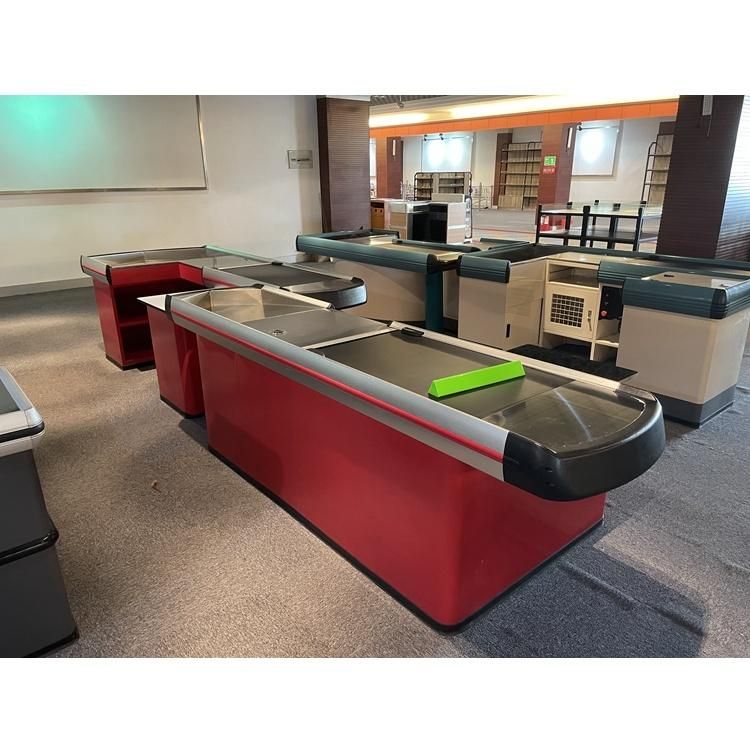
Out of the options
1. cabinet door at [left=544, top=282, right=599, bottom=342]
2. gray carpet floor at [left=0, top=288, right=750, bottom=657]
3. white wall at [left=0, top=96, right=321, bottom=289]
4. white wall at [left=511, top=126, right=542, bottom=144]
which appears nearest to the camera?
gray carpet floor at [left=0, top=288, right=750, bottom=657]

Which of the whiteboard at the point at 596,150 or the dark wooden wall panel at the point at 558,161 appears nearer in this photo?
the dark wooden wall panel at the point at 558,161

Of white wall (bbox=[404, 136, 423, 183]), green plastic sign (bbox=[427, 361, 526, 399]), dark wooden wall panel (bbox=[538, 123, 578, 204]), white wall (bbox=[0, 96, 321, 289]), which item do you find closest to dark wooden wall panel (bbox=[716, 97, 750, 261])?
green plastic sign (bbox=[427, 361, 526, 399])

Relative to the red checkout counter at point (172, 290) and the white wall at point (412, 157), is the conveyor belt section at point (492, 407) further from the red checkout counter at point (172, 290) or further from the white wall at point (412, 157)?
the white wall at point (412, 157)

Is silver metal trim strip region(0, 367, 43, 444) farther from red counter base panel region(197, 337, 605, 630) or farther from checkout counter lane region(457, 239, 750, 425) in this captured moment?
checkout counter lane region(457, 239, 750, 425)

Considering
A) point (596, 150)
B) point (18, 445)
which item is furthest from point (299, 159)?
point (596, 150)

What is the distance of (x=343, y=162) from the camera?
363 inches

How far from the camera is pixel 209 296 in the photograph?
10.6 feet

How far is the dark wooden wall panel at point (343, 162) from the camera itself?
897 cm

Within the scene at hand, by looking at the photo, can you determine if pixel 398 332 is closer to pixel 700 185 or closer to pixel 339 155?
pixel 700 185

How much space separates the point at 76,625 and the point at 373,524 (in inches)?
41.5

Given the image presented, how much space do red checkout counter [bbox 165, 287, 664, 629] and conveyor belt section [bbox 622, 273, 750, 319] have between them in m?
1.52

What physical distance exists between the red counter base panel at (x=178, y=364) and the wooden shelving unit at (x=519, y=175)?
16.7 m

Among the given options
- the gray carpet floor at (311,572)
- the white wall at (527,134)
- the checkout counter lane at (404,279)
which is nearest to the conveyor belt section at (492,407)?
the gray carpet floor at (311,572)

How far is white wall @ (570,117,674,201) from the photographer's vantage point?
51.2 feet
